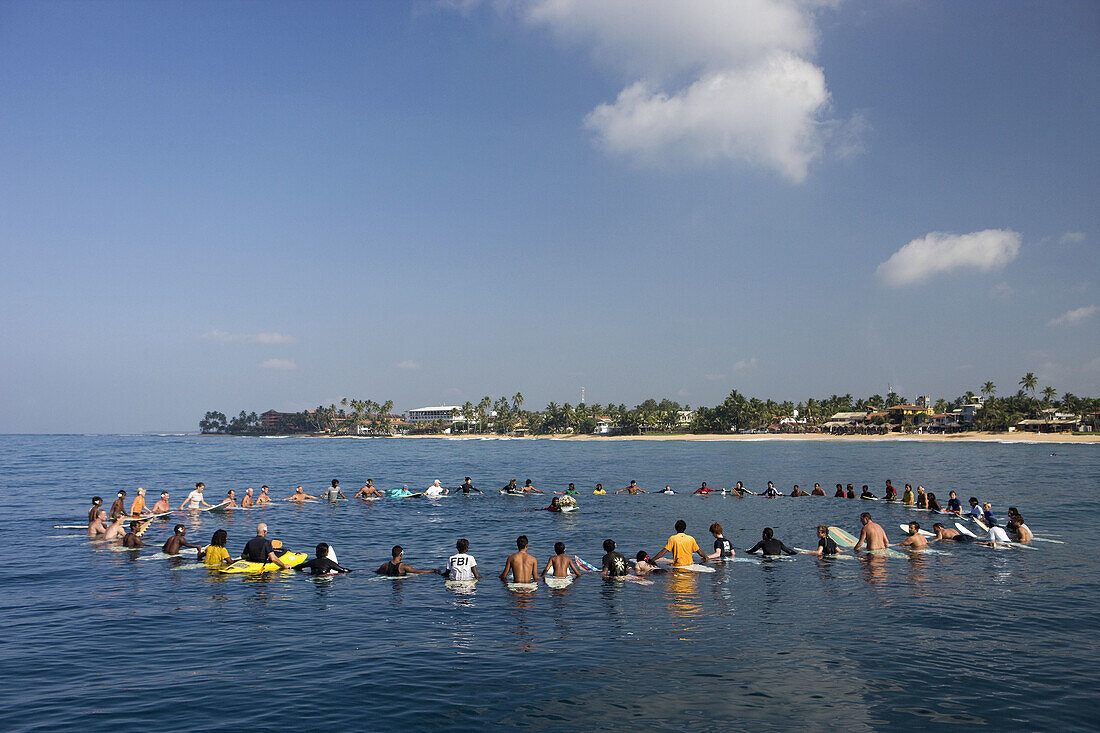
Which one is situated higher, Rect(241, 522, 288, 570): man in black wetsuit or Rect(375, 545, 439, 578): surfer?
Rect(241, 522, 288, 570): man in black wetsuit

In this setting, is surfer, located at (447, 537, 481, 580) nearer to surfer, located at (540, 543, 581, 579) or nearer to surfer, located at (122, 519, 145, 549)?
surfer, located at (540, 543, 581, 579)

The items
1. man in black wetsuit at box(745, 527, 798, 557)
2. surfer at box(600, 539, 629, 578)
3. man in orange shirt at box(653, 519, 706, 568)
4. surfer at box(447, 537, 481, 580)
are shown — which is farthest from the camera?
man in black wetsuit at box(745, 527, 798, 557)

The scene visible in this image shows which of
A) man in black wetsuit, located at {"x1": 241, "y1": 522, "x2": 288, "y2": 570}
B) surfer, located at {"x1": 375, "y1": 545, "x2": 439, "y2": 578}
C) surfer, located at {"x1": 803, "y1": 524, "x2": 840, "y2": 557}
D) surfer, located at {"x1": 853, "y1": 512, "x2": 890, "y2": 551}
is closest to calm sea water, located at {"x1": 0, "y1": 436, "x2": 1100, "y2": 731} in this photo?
surfer, located at {"x1": 375, "y1": 545, "x2": 439, "y2": 578}

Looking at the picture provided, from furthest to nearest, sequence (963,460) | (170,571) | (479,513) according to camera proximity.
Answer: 1. (963,460)
2. (479,513)
3. (170,571)

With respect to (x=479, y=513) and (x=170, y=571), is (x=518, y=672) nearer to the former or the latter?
(x=170, y=571)

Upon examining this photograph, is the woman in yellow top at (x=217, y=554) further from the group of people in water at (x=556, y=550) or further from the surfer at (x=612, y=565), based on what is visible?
the surfer at (x=612, y=565)

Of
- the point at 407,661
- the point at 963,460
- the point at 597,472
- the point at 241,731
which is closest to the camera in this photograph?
the point at 241,731

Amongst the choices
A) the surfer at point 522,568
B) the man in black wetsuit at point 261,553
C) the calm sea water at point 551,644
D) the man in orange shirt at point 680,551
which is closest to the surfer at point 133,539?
the calm sea water at point 551,644

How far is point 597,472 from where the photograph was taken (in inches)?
3273

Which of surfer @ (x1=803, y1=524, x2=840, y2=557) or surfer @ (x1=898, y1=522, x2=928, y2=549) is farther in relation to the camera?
surfer @ (x1=898, y1=522, x2=928, y2=549)

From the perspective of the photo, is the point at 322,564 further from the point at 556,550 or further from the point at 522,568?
the point at 556,550

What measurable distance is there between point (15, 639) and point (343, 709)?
10538mm

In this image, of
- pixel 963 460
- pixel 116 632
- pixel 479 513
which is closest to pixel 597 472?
pixel 479 513

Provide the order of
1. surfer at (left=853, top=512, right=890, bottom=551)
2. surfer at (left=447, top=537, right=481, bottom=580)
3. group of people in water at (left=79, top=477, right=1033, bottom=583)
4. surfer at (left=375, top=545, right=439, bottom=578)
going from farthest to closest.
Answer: surfer at (left=853, top=512, right=890, bottom=551)
surfer at (left=375, top=545, right=439, bottom=578)
group of people in water at (left=79, top=477, right=1033, bottom=583)
surfer at (left=447, top=537, right=481, bottom=580)
